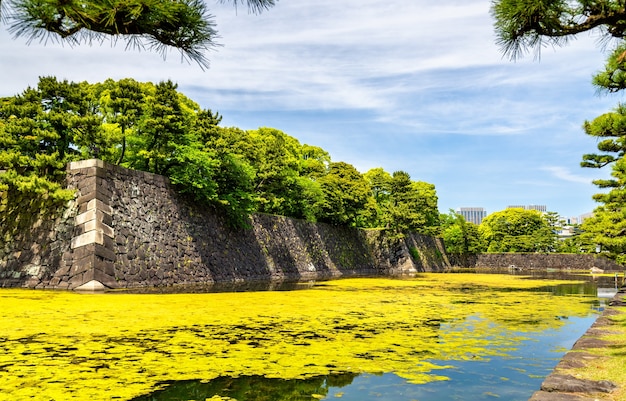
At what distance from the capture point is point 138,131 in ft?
51.3

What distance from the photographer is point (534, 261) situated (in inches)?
1731

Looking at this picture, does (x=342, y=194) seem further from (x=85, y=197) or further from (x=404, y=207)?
(x=85, y=197)

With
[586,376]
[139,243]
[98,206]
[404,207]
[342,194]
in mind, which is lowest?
[586,376]

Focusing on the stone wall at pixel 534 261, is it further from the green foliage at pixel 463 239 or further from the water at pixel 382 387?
the water at pixel 382 387

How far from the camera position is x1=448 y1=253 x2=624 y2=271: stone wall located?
134 feet

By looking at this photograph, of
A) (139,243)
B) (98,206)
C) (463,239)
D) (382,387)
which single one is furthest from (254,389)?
(463,239)

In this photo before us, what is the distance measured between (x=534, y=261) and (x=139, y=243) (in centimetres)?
4082

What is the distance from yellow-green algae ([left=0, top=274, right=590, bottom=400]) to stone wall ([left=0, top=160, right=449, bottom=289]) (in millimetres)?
1404

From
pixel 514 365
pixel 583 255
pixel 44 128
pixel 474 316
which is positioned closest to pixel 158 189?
pixel 44 128

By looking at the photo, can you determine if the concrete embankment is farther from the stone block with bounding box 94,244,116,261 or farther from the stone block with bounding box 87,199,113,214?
the stone block with bounding box 87,199,113,214

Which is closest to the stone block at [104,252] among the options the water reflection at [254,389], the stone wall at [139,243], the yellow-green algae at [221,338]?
the stone wall at [139,243]

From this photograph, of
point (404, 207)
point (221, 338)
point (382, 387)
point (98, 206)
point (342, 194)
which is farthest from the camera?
Answer: point (404, 207)

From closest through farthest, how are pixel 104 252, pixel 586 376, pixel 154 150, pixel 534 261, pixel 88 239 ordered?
1. pixel 586 376
2. pixel 88 239
3. pixel 104 252
4. pixel 154 150
5. pixel 534 261

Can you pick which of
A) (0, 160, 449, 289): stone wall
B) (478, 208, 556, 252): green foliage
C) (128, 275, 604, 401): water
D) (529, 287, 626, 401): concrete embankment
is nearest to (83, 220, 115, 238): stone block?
(0, 160, 449, 289): stone wall
